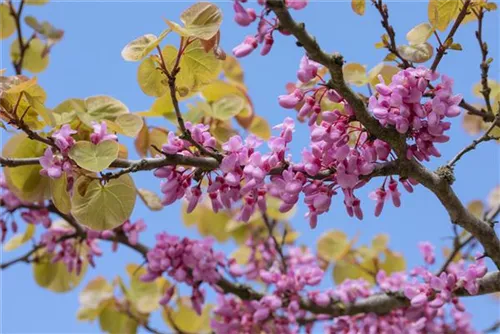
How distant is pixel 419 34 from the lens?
1626 mm

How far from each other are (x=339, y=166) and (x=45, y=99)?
0.80m

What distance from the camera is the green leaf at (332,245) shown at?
3.01 meters

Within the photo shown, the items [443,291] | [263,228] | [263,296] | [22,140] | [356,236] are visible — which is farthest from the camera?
[263,228]

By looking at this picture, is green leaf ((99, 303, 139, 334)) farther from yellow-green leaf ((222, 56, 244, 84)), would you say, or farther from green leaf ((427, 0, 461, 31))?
green leaf ((427, 0, 461, 31))

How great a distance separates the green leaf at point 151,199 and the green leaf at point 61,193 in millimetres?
503

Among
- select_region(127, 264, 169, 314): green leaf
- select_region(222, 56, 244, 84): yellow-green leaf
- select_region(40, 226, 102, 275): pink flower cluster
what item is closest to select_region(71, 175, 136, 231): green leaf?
select_region(40, 226, 102, 275): pink flower cluster

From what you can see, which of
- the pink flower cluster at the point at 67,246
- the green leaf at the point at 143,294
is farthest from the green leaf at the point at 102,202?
the green leaf at the point at 143,294

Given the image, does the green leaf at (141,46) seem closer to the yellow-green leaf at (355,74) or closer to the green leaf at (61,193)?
the green leaf at (61,193)

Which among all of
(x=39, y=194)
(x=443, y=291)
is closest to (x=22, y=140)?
(x=39, y=194)

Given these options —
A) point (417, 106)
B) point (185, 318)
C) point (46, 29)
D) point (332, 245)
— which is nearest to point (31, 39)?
point (46, 29)

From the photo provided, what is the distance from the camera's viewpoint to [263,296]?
223cm

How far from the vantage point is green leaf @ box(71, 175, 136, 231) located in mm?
1553

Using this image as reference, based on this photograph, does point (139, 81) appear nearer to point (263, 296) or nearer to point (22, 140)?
point (22, 140)

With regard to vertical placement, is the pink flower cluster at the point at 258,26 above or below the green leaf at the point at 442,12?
below
